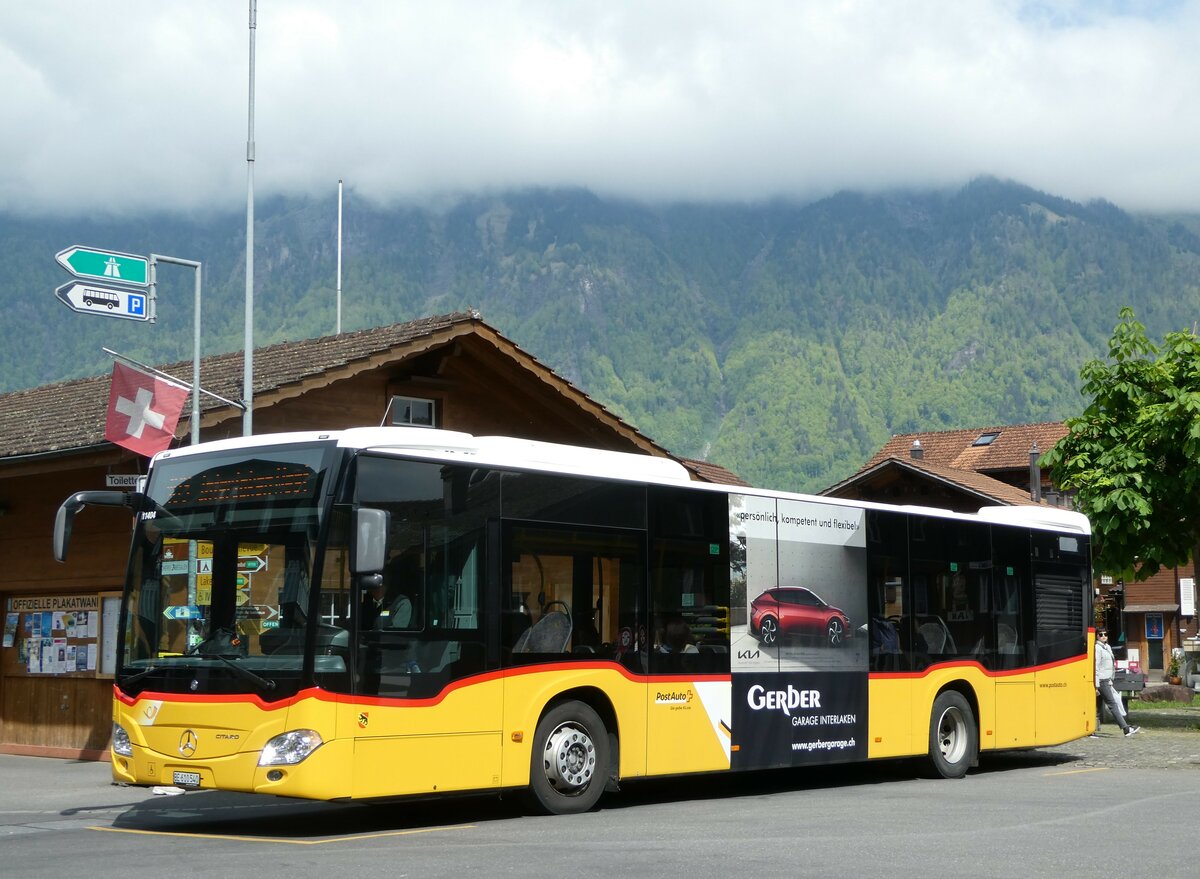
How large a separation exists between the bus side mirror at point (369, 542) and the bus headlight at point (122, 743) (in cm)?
239

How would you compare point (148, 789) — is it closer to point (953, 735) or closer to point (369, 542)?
point (369, 542)

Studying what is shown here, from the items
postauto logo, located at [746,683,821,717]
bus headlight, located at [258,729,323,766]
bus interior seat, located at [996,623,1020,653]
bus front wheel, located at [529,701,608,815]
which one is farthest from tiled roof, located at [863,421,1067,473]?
bus headlight, located at [258,729,323,766]

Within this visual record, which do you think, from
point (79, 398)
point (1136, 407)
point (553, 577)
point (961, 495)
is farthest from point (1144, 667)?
point (553, 577)

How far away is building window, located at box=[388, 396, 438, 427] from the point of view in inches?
909

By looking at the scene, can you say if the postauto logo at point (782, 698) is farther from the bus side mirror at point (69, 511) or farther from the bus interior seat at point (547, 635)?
the bus side mirror at point (69, 511)

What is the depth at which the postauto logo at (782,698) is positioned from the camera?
14922 mm

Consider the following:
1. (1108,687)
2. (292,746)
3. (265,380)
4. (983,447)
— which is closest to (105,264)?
(265,380)

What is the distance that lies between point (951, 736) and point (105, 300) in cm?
993

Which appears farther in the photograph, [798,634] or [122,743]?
[798,634]

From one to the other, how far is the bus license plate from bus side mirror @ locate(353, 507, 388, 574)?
1.91 meters

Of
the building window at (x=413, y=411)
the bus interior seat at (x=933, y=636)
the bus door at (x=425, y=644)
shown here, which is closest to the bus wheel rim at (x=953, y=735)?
the bus interior seat at (x=933, y=636)

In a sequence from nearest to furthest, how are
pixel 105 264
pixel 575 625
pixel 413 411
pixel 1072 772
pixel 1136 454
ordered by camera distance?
pixel 575 625 → pixel 105 264 → pixel 1072 772 → pixel 413 411 → pixel 1136 454

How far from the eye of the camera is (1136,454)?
2634 cm

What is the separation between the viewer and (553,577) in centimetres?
1313
